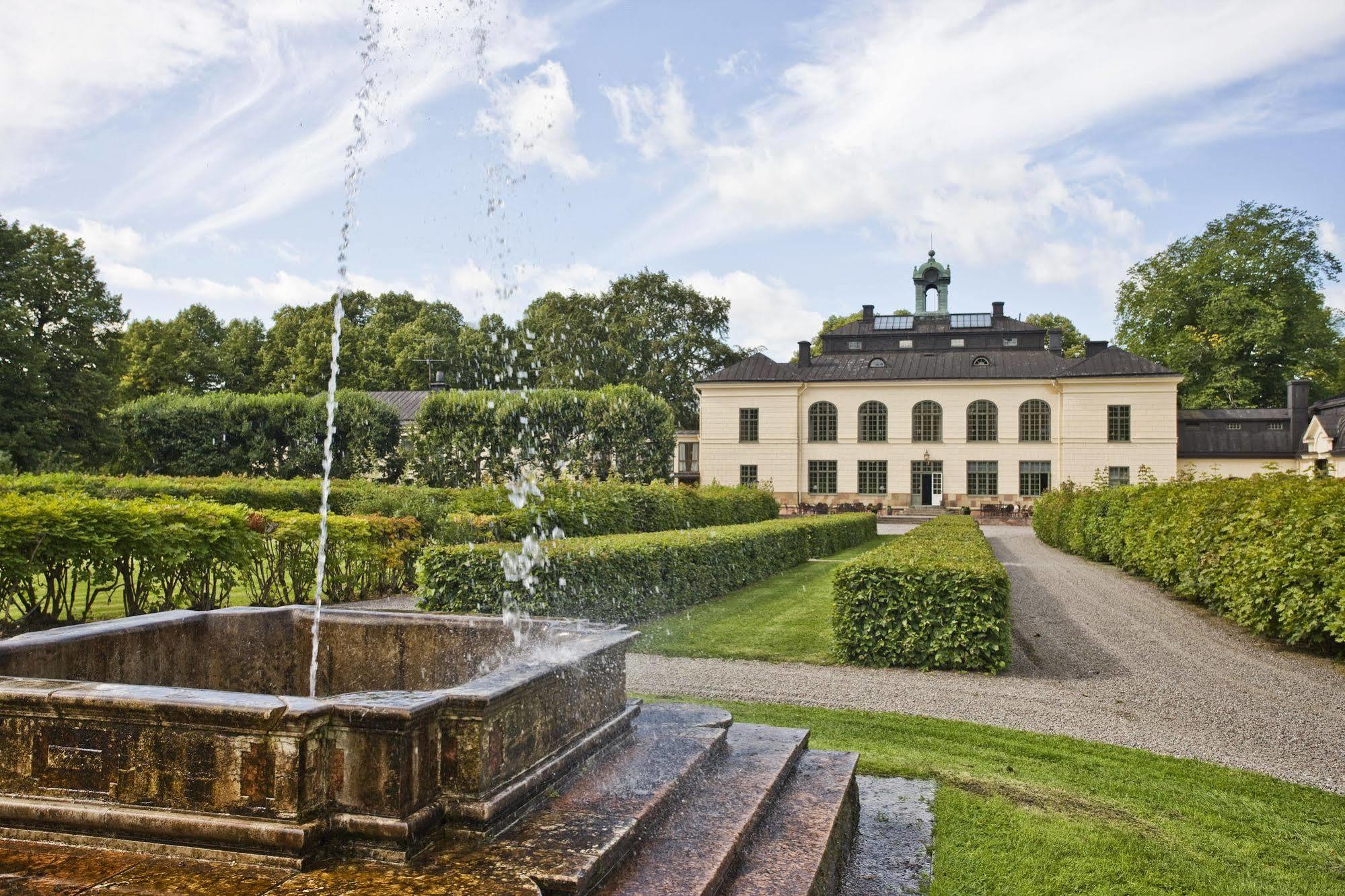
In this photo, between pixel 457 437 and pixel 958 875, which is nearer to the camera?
pixel 958 875

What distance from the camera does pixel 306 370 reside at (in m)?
46.1

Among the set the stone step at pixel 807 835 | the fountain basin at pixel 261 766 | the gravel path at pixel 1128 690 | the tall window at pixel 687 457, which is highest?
the tall window at pixel 687 457

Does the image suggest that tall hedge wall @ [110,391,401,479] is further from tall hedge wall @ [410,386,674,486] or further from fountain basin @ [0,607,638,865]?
fountain basin @ [0,607,638,865]

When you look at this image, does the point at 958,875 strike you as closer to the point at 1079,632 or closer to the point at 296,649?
the point at 296,649

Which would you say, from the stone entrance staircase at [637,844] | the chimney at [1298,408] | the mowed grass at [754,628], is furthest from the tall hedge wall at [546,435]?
the chimney at [1298,408]

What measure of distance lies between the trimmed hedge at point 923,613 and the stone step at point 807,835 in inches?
157

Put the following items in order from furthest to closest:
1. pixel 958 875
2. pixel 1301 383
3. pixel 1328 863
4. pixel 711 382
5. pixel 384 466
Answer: pixel 711 382, pixel 1301 383, pixel 384 466, pixel 1328 863, pixel 958 875

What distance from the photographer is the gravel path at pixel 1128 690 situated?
611 centimetres

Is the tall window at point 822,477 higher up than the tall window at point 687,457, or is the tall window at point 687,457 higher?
the tall window at point 687,457

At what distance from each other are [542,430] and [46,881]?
1092 inches

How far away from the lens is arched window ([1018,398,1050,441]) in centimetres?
4159

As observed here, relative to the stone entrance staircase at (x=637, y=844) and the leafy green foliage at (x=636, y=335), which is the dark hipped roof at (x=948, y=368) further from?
the stone entrance staircase at (x=637, y=844)

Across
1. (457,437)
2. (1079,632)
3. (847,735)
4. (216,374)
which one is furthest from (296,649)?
(216,374)

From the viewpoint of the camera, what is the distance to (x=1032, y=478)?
41.8 metres
